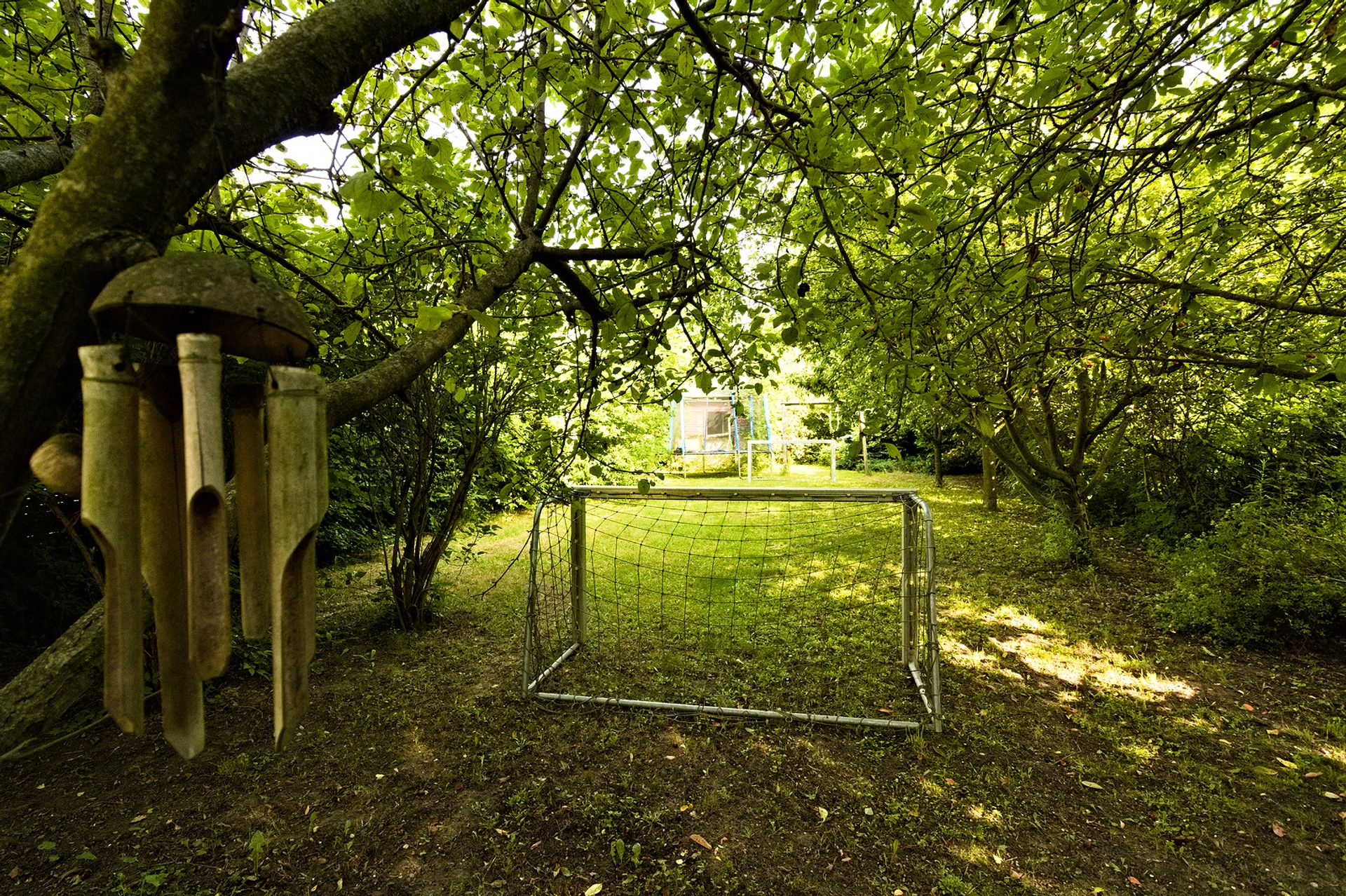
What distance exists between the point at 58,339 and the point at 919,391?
9.22ft

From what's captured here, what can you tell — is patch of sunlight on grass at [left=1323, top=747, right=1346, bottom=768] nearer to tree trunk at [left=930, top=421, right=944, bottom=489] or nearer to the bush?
the bush

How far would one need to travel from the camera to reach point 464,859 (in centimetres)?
269

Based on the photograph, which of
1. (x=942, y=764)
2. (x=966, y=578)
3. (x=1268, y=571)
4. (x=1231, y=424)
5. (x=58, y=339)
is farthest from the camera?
(x=966, y=578)

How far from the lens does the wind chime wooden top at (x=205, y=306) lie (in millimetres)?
631

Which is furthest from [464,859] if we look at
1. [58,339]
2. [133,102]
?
[133,102]

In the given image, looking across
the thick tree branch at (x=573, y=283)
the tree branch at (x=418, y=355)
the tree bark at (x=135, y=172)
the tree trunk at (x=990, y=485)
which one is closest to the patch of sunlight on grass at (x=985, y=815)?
the thick tree branch at (x=573, y=283)

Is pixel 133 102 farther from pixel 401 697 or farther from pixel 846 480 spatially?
pixel 846 480

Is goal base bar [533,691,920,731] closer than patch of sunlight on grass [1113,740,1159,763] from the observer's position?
No

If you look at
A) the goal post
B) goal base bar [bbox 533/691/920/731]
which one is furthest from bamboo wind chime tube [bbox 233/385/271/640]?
the goal post

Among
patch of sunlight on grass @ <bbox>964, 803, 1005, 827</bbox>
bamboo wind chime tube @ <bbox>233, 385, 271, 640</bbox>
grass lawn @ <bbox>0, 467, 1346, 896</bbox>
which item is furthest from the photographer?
patch of sunlight on grass @ <bbox>964, 803, 1005, 827</bbox>

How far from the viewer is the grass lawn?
8.54 feet

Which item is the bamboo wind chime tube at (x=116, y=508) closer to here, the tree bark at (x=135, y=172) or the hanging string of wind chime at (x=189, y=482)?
the hanging string of wind chime at (x=189, y=482)

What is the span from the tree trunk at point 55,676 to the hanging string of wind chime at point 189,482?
2.00ft

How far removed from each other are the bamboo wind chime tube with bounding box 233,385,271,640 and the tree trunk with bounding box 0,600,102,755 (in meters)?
0.59
